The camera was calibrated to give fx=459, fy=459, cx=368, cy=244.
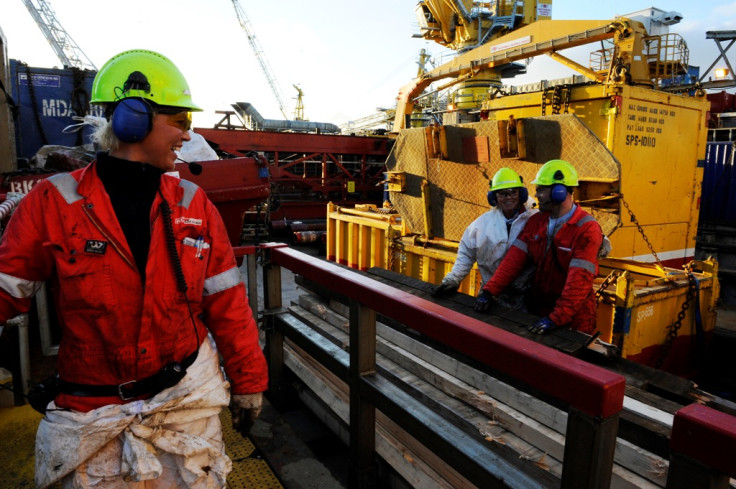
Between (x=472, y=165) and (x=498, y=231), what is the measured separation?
1.86 metres

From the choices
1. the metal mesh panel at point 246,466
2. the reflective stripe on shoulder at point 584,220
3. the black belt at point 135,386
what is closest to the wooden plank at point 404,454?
the metal mesh panel at point 246,466

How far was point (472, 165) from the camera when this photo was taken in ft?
18.4

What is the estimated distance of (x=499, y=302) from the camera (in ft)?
12.3

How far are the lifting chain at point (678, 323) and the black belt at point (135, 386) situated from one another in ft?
16.4

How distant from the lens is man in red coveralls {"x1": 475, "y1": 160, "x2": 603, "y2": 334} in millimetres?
3098

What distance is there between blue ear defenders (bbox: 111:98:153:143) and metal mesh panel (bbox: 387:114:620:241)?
3.97m

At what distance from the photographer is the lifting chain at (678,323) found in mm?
4777

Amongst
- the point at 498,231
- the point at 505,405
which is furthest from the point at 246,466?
the point at 498,231

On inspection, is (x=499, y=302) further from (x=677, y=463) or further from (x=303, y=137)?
(x=303, y=137)

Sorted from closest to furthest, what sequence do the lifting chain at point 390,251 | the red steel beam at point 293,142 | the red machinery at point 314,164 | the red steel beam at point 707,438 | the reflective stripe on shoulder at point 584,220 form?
1. the red steel beam at point 707,438
2. the reflective stripe on shoulder at point 584,220
3. the lifting chain at point 390,251
4. the red steel beam at point 293,142
5. the red machinery at point 314,164

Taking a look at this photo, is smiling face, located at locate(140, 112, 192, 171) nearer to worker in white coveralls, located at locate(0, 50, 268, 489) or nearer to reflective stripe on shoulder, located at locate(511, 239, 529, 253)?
worker in white coveralls, located at locate(0, 50, 268, 489)

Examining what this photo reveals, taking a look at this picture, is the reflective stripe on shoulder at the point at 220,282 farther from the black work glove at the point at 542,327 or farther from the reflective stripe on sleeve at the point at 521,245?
the reflective stripe on sleeve at the point at 521,245

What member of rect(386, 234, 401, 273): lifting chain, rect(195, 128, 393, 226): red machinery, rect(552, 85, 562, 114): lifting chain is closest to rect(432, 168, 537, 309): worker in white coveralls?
rect(552, 85, 562, 114): lifting chain

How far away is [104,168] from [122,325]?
21.3 inches
